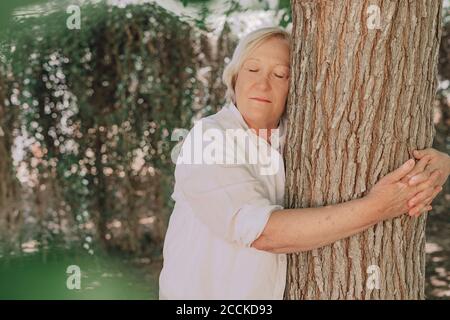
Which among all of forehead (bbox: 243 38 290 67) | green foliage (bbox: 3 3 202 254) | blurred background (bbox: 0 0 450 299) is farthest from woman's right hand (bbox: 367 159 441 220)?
green foliage (bbox: 3 3 202 254)

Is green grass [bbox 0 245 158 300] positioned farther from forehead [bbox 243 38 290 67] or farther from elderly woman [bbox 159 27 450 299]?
forehead [bbox 243 38 290 67]

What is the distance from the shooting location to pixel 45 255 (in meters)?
5.79

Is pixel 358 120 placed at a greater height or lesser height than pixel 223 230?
greater

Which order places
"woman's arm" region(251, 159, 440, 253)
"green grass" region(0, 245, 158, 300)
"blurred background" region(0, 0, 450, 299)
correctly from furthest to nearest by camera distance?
"green grass" region(0, 245, 158, 300)
"blurred background" region(0, 0, 450, 299)
"woman's arm" region(251, 159, 440, 253)

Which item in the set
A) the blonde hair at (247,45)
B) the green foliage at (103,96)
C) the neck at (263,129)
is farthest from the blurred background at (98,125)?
the neck at (263,129)

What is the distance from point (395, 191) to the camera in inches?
89.7

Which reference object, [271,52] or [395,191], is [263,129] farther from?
[395,191]

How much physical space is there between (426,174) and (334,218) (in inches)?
13.8

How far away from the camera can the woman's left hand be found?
7.61 feet

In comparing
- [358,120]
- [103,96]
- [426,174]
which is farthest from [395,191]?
[103,96]

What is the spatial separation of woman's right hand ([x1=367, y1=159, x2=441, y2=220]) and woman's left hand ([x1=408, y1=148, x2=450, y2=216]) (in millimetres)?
16

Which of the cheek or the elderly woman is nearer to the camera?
the elderly woman
